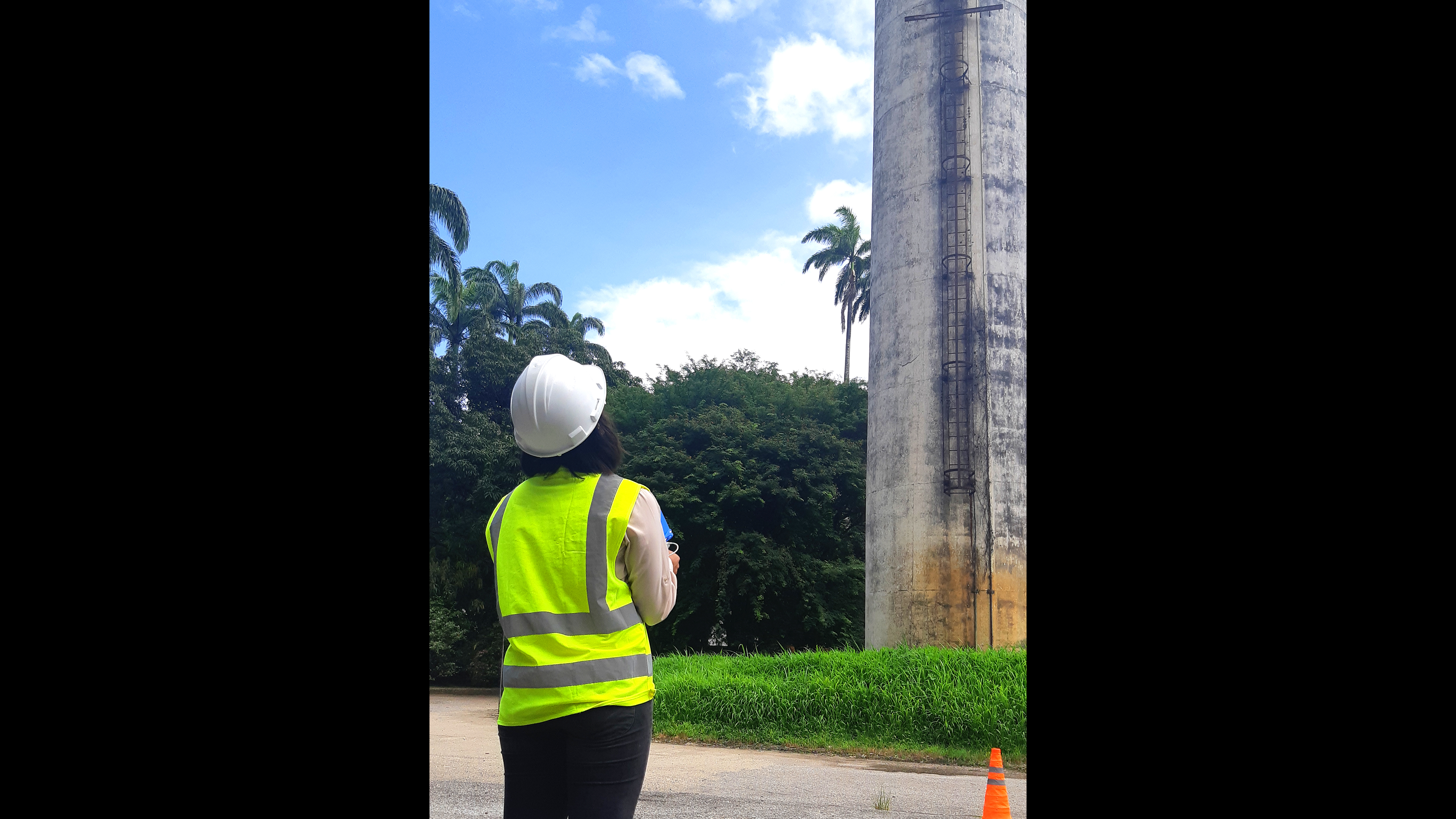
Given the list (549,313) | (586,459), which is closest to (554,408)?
(586,459)

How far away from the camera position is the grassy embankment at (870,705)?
10719mm

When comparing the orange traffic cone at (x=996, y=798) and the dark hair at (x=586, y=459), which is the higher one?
the dark hair at (x=586, y=459)

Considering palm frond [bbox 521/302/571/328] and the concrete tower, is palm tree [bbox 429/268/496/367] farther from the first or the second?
the concrete tower

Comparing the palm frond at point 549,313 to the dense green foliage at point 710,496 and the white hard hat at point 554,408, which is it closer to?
the dense green foliage at point 710,496

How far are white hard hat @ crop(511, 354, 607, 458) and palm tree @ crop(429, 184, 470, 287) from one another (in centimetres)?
3141

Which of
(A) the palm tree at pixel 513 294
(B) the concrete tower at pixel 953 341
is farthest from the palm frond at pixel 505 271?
(B) the concrete tower at pixel 953 341

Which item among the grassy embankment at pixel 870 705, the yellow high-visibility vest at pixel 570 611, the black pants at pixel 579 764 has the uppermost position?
the yellow high-visibility vest at pixel 570 611

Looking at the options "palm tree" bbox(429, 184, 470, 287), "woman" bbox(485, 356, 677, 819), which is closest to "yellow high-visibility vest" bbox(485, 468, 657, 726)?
"woman" bbox(485, 356, 677, 819)

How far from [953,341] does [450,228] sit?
77.1 ft

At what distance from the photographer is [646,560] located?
227 centimetres

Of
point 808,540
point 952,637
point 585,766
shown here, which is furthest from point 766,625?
point 585,766

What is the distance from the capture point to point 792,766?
32.2ft

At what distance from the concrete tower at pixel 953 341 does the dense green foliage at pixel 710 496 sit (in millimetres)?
9566
